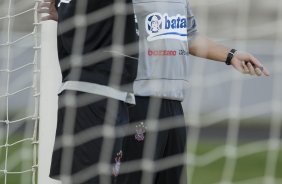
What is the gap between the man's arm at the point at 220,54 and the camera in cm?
257

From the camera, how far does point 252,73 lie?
2549 mm

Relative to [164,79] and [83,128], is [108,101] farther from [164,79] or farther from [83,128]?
[164,79]

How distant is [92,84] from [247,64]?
1.98 feet

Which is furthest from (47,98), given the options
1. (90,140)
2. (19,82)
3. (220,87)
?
(220,87)

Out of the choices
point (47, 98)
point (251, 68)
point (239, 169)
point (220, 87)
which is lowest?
point (239, 169)

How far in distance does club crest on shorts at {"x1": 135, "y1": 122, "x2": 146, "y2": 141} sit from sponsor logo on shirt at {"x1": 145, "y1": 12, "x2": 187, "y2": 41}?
294 mm

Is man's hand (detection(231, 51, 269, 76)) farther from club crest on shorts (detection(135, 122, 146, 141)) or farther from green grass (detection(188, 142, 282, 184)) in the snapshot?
green grass (detection(188, 142, 282, 184))

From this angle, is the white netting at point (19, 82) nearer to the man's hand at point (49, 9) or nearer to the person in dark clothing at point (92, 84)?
the man's hand at point (49, 9)

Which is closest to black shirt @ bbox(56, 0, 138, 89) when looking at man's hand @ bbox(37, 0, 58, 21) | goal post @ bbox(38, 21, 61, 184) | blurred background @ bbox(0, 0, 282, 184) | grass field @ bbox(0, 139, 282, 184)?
man's hand @ bbox(37, 0, 58, 21)

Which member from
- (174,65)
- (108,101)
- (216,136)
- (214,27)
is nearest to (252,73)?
(174,65)

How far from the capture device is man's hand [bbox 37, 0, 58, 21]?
95.7 inches

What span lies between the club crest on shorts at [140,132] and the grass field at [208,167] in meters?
1.91

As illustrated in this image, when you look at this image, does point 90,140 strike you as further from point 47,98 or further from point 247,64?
point 247,64

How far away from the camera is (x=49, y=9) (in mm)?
2445
